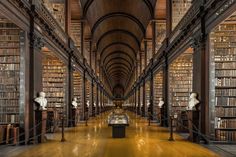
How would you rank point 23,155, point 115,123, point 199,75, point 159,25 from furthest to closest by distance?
point 159,25 < point 115,123 < point 199,75 < point 23,155

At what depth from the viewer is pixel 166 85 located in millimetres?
16672

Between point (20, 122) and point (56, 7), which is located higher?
point (56, 7)

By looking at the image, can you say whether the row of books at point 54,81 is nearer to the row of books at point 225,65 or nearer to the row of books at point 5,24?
the row of books at point 5,24

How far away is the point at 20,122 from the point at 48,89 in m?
6.83

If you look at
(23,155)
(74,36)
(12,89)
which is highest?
(74,36)


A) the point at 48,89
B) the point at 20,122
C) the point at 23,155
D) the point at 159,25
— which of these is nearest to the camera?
the point at 23,155

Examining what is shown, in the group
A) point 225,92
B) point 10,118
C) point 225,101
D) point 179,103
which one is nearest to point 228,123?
point 225,101

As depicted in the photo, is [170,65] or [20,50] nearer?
[20,50]

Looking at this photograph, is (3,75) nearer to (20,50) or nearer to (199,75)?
(20,50)

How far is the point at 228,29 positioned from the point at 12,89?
623cm

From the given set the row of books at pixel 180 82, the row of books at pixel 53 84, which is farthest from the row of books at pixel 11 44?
the row of books at pixel 180 82

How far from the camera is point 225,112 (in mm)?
9648

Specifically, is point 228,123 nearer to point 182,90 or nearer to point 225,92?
point 225,92

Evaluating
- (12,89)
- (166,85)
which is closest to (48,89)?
(166,85)
